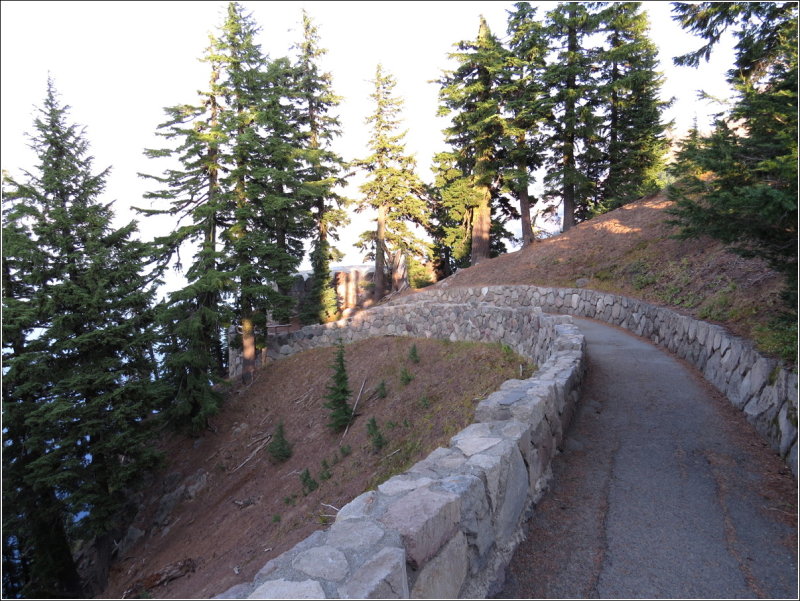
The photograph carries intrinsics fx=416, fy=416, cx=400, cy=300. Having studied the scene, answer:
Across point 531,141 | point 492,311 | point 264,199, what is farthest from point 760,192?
point 531,141

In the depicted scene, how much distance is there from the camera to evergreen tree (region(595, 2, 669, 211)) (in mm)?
22219

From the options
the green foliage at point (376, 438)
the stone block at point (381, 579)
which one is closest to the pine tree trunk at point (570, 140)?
the green foliage at point (376, 438)

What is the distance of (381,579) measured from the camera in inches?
80.3

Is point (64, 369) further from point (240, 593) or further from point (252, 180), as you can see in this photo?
point (240, 593)

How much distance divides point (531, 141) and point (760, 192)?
2215 centimetres

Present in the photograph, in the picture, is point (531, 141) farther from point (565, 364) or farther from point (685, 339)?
point (565, 364)

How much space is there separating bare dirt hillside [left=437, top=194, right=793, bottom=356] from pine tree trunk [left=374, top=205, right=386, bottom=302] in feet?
12.9

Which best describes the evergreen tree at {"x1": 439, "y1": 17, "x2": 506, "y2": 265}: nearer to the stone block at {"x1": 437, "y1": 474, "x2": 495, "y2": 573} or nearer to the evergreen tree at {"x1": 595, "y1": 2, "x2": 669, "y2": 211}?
the evergreen tree at {"x1": 595, "y1": 2, "x2": 669, "y2": 211}

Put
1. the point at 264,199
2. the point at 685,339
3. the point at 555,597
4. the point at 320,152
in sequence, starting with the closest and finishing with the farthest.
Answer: the point at 555,597, the point at 685,339, the point at 264,199, the point at 320,152

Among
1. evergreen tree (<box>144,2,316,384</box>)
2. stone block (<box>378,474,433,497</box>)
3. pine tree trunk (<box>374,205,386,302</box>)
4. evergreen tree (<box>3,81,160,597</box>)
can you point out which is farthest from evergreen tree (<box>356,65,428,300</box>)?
stone block (<box>378,474,433,497</box>)

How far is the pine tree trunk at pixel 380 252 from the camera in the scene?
2467 centimetres

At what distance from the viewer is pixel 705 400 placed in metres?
6.04

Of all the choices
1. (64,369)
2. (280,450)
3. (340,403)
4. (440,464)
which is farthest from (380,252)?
(440,464)

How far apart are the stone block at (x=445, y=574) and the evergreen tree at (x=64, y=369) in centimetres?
1088
